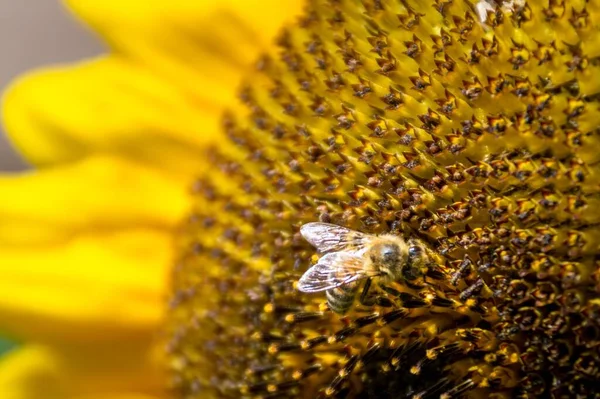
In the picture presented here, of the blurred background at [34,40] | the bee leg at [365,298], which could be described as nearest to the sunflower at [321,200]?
the bee leg at [365,298]

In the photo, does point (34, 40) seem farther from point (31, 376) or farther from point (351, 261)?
point (351, 261)

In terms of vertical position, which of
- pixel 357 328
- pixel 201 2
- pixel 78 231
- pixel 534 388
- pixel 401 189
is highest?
pixel 201 2

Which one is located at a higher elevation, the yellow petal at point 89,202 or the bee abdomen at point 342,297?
the yellow petal at point 89,202

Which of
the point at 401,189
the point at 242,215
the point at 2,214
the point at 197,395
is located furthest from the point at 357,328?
the point at 2,214

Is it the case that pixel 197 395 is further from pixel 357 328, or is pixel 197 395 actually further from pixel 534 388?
pixel 534 388

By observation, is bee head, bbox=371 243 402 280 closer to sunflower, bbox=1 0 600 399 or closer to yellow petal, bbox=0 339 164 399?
sunflower, bbox=1 0 600 399

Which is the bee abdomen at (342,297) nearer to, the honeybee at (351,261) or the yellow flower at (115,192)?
the honeybee at (351,261)
